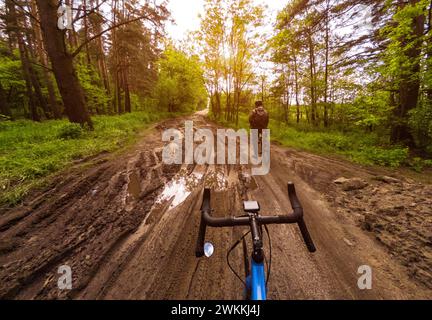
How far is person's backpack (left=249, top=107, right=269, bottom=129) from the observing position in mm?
7809

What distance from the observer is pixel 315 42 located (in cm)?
1366

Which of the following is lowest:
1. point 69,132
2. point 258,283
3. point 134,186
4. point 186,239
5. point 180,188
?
point 186,239

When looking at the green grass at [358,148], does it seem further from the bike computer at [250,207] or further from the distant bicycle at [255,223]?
the bike computer at [250,207]

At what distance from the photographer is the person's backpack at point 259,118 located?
7.81 meters

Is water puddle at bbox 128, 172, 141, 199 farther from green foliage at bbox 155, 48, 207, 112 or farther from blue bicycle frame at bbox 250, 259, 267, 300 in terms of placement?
green foliage at bbox 155, 48, 207, 112

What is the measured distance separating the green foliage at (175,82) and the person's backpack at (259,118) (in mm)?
16937

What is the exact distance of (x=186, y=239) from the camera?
9.51ft

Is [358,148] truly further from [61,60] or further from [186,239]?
[61,60]

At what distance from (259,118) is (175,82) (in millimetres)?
20251

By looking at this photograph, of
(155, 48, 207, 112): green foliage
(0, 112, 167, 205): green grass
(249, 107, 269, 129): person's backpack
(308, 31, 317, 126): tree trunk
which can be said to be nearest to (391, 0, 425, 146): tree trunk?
(249, 107, 269, 129): person's backpack

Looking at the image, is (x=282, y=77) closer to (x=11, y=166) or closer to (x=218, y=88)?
(x=218, y=88)

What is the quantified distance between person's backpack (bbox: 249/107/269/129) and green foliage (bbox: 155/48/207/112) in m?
16.9

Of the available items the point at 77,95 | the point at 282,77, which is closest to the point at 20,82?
the point at 77,95

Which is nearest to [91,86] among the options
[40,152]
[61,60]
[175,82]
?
[61,60]
